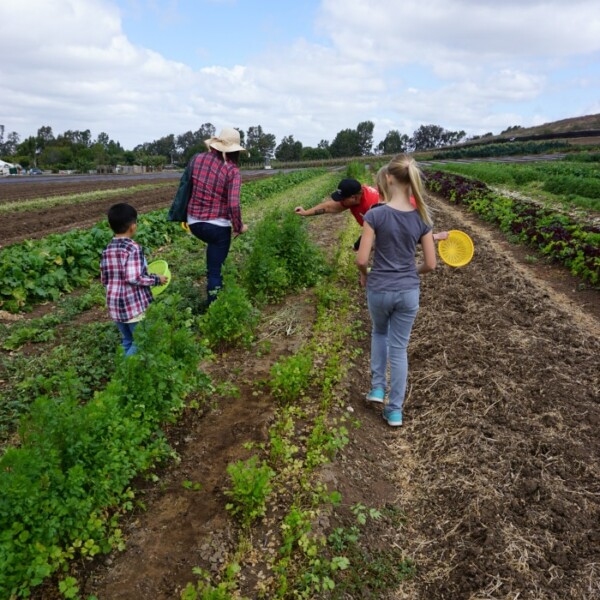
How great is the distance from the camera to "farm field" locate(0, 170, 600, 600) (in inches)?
109

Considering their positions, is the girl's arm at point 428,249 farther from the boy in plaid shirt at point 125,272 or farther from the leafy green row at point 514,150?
the leafy green row at point 514,150

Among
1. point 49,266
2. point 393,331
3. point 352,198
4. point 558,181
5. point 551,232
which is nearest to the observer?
point 393,331

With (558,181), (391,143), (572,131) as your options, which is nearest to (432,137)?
(391,143)

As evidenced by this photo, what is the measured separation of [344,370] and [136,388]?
7.34 feet

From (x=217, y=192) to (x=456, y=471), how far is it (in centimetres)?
384

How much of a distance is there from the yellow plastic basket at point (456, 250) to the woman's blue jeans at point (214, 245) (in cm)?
252

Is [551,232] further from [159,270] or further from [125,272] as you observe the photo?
[125,272]

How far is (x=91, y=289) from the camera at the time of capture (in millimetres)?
7594

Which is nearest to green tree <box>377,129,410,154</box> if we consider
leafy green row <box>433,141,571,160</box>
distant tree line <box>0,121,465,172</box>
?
distant tree line <box>0,121,465,172</box>

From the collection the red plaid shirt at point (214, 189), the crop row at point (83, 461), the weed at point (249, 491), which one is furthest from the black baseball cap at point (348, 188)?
the weed at point (249, 491)

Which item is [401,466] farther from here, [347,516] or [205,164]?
[205,164]

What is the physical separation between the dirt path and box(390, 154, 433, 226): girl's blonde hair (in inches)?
75.0

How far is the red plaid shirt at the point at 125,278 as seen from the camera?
407 cm

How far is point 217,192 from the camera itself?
554 cm
